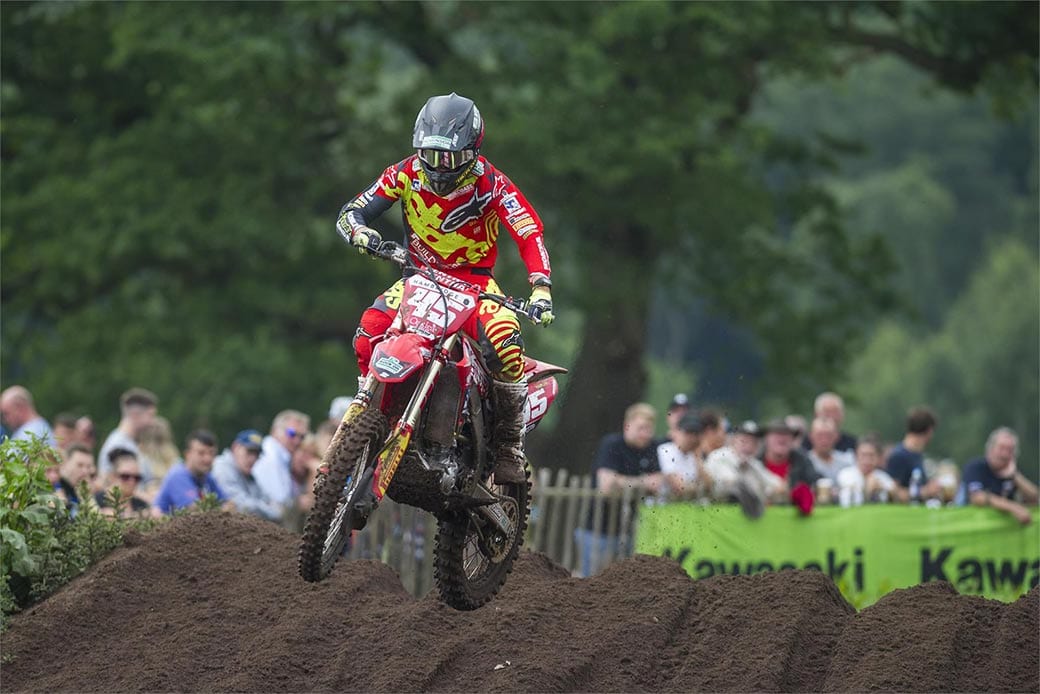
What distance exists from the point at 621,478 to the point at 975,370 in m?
50.4

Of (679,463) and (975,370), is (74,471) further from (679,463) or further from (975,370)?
(975,370)

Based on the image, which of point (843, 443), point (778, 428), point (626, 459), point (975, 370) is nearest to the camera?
point (626, 459)

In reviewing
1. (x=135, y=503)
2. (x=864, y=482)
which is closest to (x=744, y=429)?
(x=864, y=482)

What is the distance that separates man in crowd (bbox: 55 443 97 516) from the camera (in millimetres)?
12461

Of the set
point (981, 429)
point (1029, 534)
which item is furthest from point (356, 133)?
point (981, 429)

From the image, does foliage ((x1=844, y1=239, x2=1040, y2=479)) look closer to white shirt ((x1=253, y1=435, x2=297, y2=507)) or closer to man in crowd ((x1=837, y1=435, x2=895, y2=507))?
man in crowd ((x1=837, y1=435, x2=895, y2=507))

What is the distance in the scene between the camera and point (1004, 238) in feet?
243

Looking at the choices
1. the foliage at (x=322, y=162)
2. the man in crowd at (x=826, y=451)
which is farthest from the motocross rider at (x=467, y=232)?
the foliage at (x=322, y=162)

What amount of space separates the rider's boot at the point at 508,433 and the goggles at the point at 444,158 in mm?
1299

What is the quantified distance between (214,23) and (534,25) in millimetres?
4624

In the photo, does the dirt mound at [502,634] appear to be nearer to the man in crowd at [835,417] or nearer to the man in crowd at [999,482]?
the man in crowd at [999,482]

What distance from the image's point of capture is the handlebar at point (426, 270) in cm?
909

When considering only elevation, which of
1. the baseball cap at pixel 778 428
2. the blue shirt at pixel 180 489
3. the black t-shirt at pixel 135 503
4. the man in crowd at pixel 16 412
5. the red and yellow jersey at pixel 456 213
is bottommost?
the black t-shirt at pixel 135 503

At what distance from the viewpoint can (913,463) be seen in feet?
51.5
